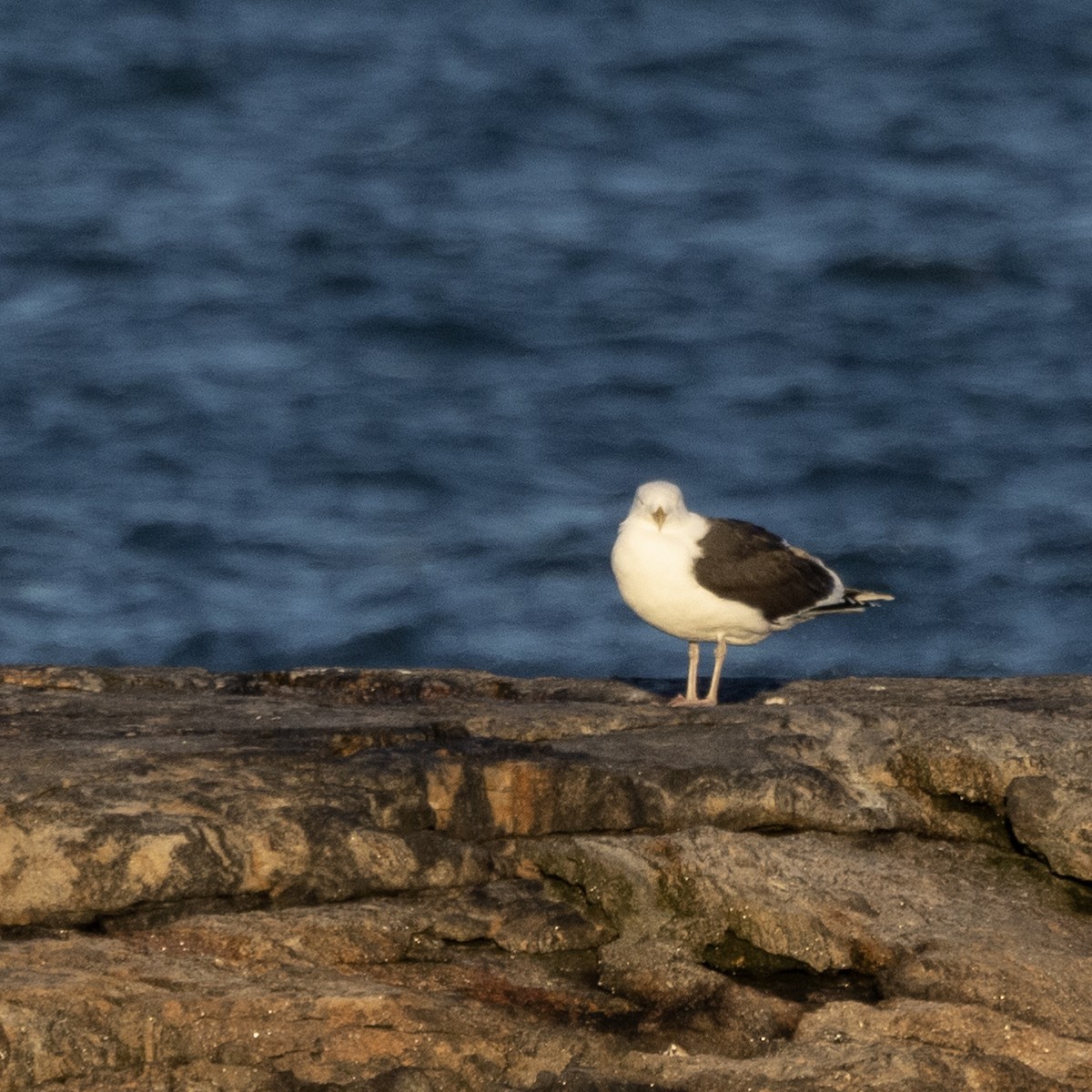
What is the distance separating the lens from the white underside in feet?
33.0

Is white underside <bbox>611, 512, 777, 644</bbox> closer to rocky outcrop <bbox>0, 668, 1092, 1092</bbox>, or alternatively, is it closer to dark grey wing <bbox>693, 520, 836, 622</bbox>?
dark grey wing <bbox>693, 520, 836, 622</bbox>

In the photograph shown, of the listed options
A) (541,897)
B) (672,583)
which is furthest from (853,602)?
(541,897)

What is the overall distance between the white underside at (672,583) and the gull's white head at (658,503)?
0.12 ft

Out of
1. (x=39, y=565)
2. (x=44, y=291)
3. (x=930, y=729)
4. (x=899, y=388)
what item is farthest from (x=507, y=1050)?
(x=44, y=291)

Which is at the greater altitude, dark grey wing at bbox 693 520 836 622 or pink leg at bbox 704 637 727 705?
dark grey wing at bbox 693 520 836 622

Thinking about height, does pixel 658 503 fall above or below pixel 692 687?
above

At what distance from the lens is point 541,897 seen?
7320 millimetres

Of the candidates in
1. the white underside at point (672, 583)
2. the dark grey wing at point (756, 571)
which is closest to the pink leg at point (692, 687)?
the white underside at point (672, 583)

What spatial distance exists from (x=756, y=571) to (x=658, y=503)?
608 millimetres

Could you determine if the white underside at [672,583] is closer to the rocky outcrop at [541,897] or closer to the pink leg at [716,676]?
the pink leg at [716,676]

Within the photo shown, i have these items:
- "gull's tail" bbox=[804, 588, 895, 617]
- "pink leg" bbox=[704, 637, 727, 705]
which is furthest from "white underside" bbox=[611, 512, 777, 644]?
"gull's tail" bbox=[804, 588, 895, 617]

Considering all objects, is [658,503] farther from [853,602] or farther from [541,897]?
[541,897]

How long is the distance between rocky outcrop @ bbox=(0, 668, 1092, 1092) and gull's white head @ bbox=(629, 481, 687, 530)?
1.45m

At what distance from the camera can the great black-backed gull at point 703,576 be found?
1007 centimetres
